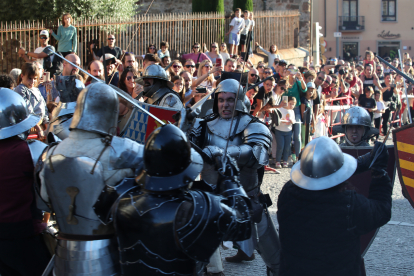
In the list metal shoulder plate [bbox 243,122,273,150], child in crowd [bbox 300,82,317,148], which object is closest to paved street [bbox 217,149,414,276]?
metal shoulder plate [bbox 243,122,273,150]

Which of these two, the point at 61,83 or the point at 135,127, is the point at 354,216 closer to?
the point at 135,127

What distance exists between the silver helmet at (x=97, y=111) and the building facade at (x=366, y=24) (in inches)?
1507

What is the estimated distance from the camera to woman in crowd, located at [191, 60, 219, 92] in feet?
23.8

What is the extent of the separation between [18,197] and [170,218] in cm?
135

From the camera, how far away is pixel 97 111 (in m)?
2.68

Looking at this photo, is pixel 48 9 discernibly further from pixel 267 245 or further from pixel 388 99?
pixel 267 245

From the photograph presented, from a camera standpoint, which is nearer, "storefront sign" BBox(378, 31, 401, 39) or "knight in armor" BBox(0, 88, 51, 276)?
"knight in armor" BBox(0, 88, 51, 276)

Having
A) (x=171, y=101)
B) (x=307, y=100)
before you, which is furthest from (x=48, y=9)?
(x=171, y=101)

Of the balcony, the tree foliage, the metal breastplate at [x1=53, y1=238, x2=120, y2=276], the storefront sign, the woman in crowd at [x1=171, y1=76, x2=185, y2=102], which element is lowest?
the metal breastplate at [x1=53, y1=238, x2=120, y2=276]

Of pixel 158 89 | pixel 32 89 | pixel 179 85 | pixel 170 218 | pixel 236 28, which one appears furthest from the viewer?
pixel 236 28

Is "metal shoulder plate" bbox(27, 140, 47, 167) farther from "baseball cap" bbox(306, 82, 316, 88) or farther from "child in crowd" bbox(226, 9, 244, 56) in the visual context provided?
"child in crowd" bbox(226, 9, 244, 56)

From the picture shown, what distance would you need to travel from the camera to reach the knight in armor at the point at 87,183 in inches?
100

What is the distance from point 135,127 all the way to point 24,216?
1.12 meters

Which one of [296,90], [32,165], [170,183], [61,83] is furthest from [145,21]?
[170,183]
